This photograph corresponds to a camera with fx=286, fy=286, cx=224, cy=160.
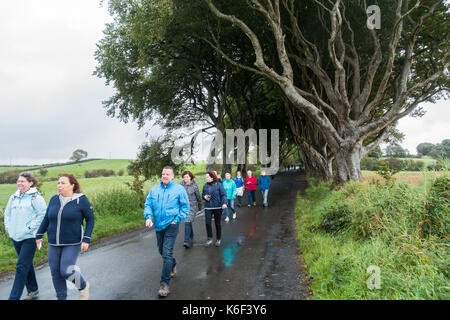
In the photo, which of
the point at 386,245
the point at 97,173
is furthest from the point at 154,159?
the point at 97,173

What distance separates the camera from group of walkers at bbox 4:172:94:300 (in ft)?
12.9

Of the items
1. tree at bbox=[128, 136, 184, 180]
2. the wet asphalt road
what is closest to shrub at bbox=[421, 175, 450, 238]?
the wet asphalt road

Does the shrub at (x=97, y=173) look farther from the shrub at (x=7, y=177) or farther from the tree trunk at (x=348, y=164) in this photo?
the tree trunk at (x=348, y=164)

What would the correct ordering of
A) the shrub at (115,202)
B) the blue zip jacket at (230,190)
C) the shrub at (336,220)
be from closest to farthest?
the shrub at (336,220)
the shrub at (115,202)
the blue zip jacket at (230,190)

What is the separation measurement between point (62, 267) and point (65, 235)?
421 mm

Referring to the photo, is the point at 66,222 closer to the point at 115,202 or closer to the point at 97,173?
the point at 115,202

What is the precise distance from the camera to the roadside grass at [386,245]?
12.3ft

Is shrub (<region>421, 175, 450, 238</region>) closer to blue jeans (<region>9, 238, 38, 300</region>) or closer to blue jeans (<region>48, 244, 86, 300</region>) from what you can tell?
blue jeans (<region>48, 244, 86, 300</region>)

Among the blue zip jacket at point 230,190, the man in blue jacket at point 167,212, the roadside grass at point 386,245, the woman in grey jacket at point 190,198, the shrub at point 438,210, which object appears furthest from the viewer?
the blue zip jacket at point 230,190

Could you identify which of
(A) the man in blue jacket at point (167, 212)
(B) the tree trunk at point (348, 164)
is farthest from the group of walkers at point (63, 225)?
(B) the tree trunk at point (348, 164)

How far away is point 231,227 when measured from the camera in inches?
388

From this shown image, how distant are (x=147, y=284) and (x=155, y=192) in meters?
1.58

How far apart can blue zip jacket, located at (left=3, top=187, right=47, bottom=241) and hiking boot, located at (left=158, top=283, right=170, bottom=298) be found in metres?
2.13
